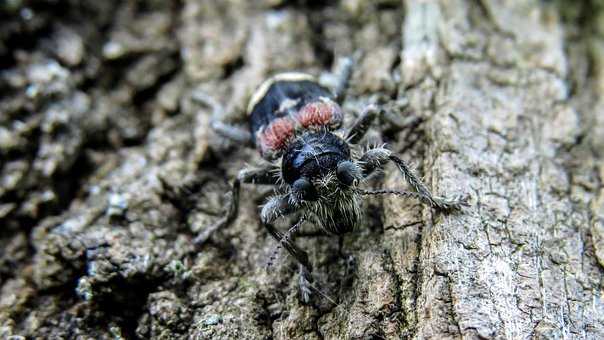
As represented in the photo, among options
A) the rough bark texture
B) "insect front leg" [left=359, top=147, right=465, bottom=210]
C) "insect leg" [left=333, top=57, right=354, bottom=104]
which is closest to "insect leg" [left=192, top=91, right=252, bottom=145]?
the rough bark texture

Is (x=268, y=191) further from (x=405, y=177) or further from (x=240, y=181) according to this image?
(x=405, y=177)

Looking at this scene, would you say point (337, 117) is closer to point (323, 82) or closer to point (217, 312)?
point (323, 82)

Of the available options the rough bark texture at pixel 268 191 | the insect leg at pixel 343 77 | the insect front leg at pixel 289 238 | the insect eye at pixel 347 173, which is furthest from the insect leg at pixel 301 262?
the insect leg at pixel 343 77

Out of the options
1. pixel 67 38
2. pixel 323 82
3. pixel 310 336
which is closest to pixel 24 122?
pixel 67 38

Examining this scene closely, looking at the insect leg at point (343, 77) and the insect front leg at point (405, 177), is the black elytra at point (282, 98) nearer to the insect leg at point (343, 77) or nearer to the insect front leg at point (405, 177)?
the insect leg at point (343, 77)

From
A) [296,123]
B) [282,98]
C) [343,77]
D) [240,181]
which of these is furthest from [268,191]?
[343,77]
